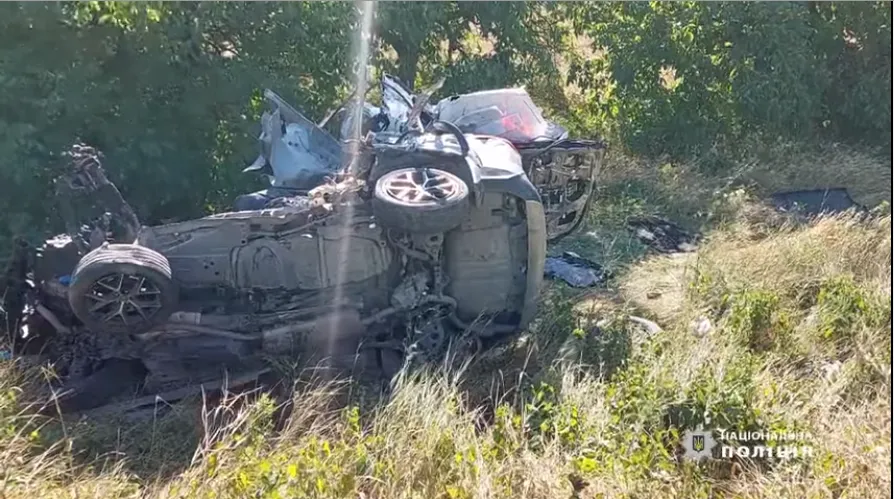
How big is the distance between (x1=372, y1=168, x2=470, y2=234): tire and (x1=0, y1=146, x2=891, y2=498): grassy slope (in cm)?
83

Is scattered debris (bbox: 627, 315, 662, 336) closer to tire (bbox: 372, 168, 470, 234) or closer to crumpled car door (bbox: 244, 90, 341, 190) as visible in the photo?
tire (bbox: 372, 168, 470, 234)

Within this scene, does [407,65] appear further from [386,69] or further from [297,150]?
[297,150]

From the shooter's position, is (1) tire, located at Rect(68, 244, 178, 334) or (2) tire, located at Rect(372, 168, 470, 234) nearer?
(1) tire, located at Rect(68, 244, 178, 334)

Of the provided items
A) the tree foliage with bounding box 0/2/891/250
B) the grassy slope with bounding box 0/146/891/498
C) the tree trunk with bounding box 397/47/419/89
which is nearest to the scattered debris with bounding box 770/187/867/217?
the tree foliage with bounding box 0/2/891/250

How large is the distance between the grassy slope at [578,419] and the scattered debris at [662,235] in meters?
1.40

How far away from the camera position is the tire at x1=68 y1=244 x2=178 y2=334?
417 cm

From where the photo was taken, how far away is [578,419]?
408 cm

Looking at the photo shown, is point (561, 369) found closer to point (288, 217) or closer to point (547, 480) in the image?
point (547, 480)

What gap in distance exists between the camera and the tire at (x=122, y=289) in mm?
4172

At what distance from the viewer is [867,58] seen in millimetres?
9680

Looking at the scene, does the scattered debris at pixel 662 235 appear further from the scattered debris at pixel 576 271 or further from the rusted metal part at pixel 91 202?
the rusted metal part at pixel 91 202

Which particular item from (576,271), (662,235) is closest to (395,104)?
(576,271)

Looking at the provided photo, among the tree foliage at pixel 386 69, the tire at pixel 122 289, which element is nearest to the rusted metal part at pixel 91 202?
the tire at pixel 122 289

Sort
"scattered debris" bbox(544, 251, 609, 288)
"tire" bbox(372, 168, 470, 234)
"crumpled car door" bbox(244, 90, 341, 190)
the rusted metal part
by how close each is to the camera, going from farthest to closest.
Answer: "scattered debris" bbox(544, 251, 609, 288), "crumpled car door" bbox(244, 90, 341, 190), the rusted metal part, "tire" bbox(372, 168, 470, 234)
